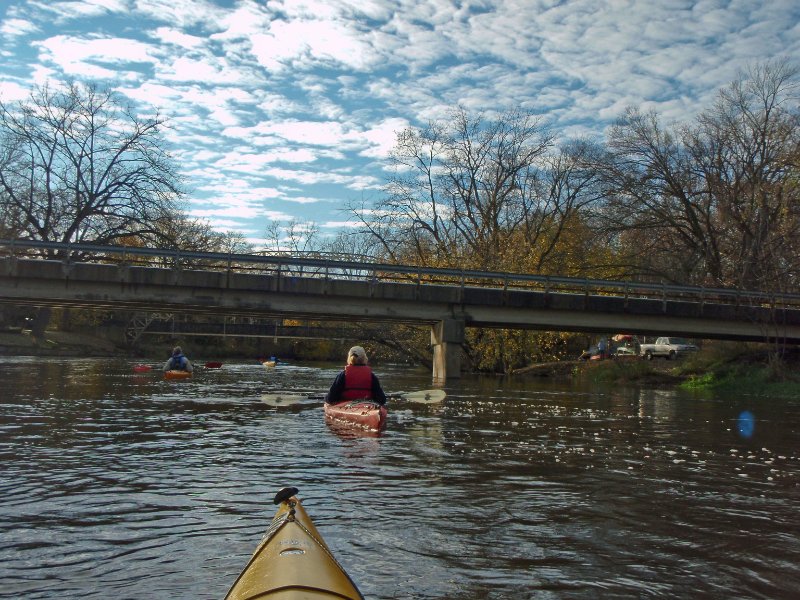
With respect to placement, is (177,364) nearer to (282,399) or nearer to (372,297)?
(372,297)

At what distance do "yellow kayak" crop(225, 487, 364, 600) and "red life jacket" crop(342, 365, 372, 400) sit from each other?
31.3ft

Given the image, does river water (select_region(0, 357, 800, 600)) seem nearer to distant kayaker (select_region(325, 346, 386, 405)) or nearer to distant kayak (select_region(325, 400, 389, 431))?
distant kayak (select_region(325, 400, 389, 431))

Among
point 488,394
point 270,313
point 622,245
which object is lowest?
point 488,394

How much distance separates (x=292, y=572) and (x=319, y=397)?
50.3 ft

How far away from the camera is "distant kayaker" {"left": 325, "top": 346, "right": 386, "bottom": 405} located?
1407 cm

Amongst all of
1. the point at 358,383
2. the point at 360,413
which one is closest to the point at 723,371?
the point at 358,383

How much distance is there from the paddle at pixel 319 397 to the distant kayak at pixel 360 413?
3.69 metres

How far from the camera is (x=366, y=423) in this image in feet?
42.4

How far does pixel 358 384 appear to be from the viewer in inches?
559

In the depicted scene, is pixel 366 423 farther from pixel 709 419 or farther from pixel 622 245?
pixel 622 245

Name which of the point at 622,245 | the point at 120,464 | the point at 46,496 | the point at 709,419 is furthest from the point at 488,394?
→ the point at 622,245

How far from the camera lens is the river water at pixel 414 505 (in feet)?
16.6

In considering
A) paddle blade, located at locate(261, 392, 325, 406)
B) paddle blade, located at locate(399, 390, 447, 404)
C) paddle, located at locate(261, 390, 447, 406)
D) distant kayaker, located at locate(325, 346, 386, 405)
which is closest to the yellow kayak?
distant kayaker, located at locate(325, 346, 386, 405)

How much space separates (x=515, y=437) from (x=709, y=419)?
22.3 ft
